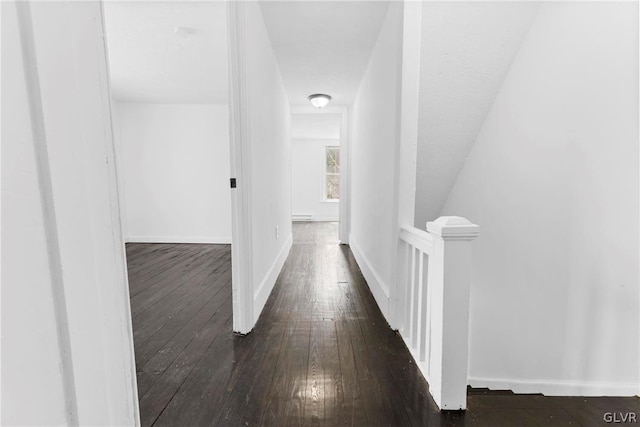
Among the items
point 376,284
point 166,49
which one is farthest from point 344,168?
point 166,49

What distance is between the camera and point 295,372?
1.40m

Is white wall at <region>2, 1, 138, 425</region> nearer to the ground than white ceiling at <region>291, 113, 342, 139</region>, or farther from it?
nearer to the ground

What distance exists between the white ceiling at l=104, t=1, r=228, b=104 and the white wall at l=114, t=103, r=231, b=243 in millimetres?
369

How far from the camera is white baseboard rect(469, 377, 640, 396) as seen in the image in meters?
1.87

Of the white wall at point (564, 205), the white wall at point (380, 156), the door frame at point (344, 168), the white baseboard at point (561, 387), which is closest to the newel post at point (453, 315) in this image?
the white wall at point (380, 156)

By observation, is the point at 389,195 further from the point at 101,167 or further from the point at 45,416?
the point at 45,416

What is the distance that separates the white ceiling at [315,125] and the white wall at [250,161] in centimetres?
283

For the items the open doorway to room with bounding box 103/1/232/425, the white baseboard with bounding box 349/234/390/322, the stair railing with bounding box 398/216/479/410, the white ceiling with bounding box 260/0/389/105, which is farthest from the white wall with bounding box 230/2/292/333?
the stair railing with bounding box 398/216/479/410

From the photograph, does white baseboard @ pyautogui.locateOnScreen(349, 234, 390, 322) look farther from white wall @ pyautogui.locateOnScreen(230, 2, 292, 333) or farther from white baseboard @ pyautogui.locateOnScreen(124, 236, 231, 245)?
white baseboard @ pyautogui.locateOnScreen(124, 236, 231, 245)

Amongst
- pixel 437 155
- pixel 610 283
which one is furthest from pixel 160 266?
pixel 610 283

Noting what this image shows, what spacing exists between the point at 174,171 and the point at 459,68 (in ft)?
13.7

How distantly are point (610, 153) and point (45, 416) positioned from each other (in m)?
2.57

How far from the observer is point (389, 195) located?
202 cm

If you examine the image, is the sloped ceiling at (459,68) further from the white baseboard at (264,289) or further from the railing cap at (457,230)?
the white baseboard at (264,289)
